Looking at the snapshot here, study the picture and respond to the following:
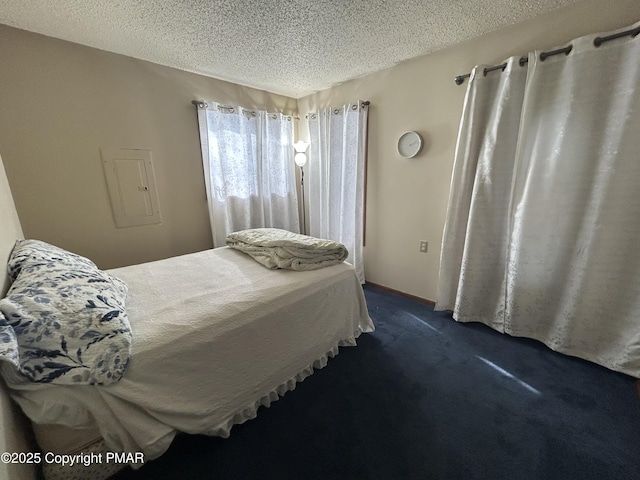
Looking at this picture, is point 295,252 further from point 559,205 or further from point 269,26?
point 559,205

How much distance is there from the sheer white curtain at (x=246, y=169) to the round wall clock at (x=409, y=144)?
1.45 metres

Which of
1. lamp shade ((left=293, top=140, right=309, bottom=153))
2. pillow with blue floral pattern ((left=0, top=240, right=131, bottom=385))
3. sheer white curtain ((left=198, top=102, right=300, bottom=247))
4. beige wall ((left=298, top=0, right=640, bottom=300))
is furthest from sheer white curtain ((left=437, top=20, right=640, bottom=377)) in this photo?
pillow with blue floral pattern ((left=0, top=240, right=131, bottom=385))

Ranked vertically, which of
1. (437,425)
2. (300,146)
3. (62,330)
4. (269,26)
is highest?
(269,26)

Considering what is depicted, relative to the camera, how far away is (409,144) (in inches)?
96.7

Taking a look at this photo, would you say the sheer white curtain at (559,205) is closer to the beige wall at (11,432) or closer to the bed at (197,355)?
the bed at (197,355)

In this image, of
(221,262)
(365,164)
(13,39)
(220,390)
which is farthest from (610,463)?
(13,39)

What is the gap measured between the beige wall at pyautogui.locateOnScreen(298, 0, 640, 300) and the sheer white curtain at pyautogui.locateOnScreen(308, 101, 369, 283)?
0.38ft

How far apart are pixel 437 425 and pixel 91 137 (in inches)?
127

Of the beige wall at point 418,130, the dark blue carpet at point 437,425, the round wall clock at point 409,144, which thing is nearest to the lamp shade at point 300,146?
the beige wall at point 418,130

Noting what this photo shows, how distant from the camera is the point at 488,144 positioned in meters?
1.92

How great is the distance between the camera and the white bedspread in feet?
3.08

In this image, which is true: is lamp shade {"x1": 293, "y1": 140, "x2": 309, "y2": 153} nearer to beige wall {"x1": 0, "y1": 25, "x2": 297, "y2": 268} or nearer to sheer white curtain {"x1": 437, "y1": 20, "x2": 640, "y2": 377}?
beige wall {"x1": 0, "y1": 25, "x2": 297, "y2": 268}

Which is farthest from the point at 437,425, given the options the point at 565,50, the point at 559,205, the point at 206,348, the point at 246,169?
the point at 246,169

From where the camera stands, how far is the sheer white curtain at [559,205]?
59.2 inches
